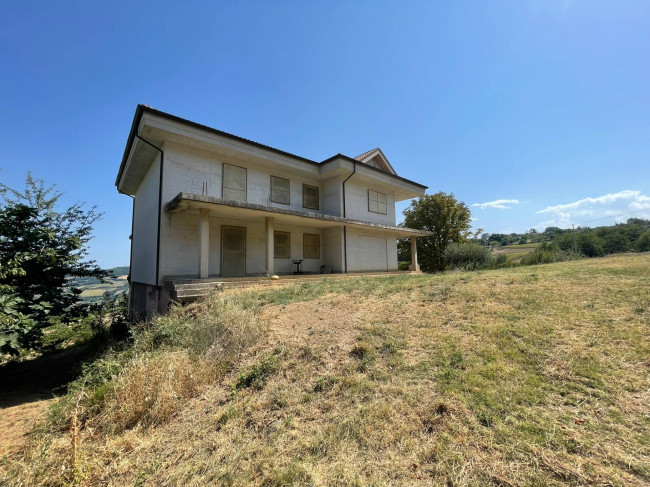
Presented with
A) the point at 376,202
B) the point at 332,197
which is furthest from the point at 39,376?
the point at 376,202

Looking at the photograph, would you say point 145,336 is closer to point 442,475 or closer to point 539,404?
point 442,475

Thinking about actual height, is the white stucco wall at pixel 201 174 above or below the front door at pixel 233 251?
above

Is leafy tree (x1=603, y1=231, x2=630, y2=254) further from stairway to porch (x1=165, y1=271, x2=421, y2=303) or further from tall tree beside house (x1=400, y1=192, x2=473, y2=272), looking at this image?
stairway to porch (x1=165, y1=271, x2=421, y2=303)

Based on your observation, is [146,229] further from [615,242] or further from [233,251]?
[615,242]

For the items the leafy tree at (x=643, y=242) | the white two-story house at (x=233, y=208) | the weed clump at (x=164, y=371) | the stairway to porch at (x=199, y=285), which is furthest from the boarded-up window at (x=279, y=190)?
the leafy tree at (x=643, y=242)

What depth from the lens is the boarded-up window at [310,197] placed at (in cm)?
1455

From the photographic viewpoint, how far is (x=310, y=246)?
48.1 ft

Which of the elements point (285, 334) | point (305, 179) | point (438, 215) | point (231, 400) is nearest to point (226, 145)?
point (305, 179)

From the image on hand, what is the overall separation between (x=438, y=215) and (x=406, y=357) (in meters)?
24.7

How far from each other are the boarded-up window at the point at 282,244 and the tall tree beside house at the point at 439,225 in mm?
16562

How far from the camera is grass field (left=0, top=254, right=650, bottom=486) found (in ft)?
8.12

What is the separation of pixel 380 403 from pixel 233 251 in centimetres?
979

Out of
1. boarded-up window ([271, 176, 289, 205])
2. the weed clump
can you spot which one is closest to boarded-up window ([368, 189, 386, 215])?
boarded-up window ([271, 176, 289, 205])

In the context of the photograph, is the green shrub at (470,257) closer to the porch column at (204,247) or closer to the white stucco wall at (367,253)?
the white stucco wall at (367,253)
